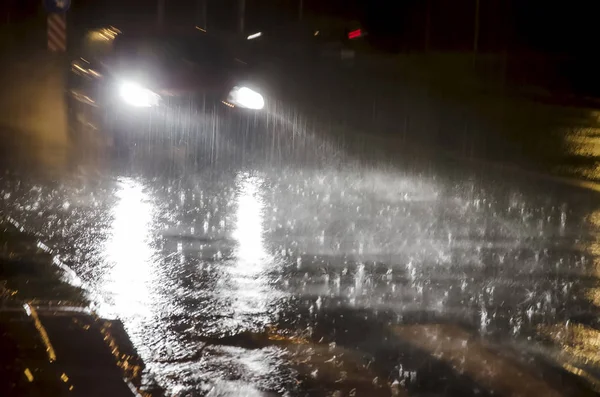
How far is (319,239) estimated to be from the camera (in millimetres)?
8672

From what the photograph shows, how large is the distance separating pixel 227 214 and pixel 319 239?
59.3 inches

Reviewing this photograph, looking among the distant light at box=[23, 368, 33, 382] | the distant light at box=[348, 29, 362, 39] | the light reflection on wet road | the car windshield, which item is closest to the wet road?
the light reflection on wet road

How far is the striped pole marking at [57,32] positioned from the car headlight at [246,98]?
24.1 ft

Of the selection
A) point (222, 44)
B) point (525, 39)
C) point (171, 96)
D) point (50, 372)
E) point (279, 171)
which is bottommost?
point (50, 372)

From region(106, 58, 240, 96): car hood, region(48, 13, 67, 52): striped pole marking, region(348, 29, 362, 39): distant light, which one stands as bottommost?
region(106, 58, 240, 96): car hood

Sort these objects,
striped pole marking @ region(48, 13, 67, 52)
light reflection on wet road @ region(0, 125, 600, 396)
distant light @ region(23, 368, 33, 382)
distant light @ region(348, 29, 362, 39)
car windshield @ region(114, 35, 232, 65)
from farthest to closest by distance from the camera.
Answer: distant light @ region(348, 29, 362, 39), striped pole marking @ region(48, 13, 67, 52), car windshield @ region(114, 35, 232, 65), light reflection on wet road @ region(0, 125, 600, 396), distant light @ region(23, 368, 33, 382)

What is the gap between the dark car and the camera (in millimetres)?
12961

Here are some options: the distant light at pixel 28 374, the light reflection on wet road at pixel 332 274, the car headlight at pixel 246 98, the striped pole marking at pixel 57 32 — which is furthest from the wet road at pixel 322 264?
the striped pole marking at pixel 57 32

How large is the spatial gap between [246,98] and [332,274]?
6.88 metres

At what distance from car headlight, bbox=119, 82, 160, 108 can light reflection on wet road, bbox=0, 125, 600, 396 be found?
109 centimetres

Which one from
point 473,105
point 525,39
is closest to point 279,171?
point 473,105

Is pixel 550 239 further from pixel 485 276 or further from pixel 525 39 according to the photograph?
pixel 525 39

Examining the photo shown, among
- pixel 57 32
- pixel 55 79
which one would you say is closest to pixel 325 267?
pixel 57 32

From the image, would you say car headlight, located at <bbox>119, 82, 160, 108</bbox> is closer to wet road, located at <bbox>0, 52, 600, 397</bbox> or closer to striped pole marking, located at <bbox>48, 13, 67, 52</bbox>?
wet road, located at <bbox>0, 52, 600, 397</bbox>
